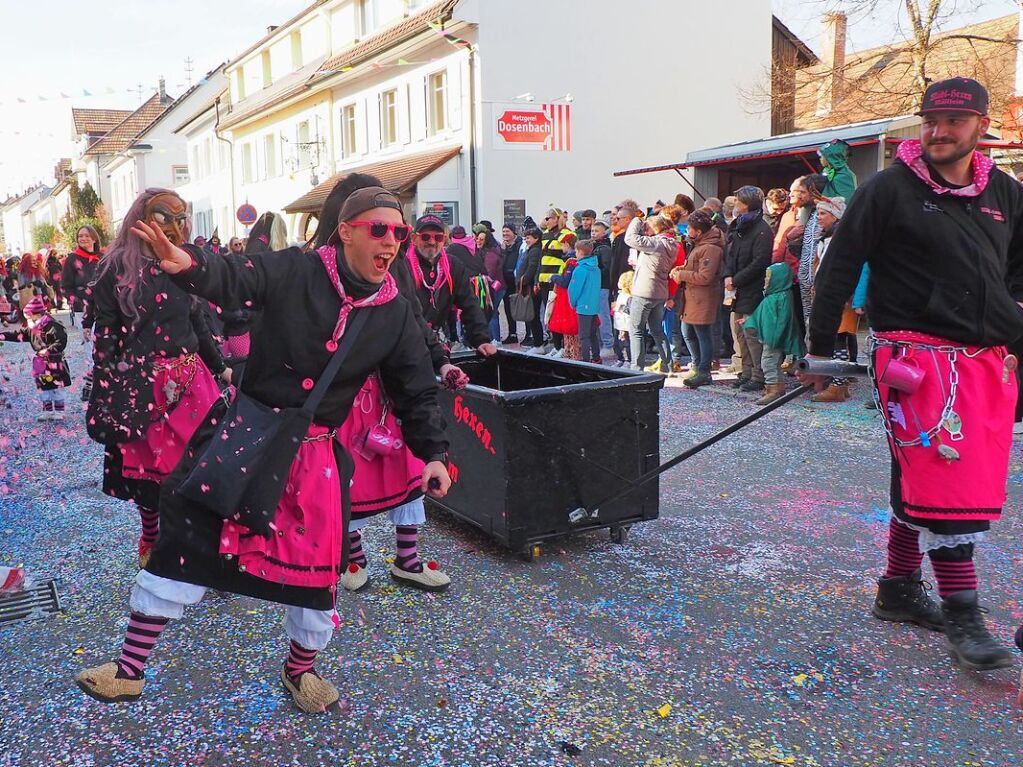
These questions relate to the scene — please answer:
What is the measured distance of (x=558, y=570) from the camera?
4.45m

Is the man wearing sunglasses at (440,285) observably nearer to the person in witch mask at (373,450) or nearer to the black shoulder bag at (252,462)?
the person in witch mask at (373,450)

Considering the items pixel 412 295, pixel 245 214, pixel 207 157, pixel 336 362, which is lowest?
pixel 336 362

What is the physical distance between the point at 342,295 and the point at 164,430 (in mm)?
1767

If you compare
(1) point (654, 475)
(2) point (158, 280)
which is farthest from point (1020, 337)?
(2) point (158, 280)

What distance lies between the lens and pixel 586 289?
35.4 ft

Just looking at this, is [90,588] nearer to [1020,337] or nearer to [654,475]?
[654,475]

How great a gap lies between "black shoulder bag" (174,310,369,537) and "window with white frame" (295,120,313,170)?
28.6 m

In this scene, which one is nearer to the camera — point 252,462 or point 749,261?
point 252,462

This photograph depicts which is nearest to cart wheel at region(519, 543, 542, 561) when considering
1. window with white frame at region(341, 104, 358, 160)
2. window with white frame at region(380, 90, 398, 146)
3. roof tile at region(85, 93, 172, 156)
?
window with white frame at region(380, 90, 398, 146)

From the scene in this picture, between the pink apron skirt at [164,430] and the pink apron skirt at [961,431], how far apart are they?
120 inches

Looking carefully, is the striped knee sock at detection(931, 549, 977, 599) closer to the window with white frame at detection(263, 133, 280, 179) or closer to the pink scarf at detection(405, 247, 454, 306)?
the pink scarf at detection(405, 247, 454, 306)

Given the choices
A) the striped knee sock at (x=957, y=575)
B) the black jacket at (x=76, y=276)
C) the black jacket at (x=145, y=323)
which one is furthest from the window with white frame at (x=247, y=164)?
the striped knee sock at (x=957, y=575)

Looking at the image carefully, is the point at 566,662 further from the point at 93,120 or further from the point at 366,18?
the point at 93,120

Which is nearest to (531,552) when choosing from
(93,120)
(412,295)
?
(412,295)
